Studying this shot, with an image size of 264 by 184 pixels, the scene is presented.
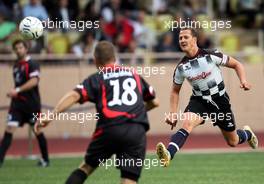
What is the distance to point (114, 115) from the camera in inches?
385

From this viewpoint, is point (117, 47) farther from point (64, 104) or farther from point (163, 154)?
point (64, 104)

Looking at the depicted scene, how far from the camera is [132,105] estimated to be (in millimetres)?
9852

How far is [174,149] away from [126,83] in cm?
285

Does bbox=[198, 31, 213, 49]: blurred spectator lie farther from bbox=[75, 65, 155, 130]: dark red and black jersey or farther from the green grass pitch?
bbox=[75, 65, 155, 130]: dark red and black jersey

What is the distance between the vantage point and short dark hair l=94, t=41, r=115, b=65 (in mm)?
9680

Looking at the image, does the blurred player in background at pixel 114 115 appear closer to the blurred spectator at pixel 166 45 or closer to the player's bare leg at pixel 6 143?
the player's bare leg at pixel 6 143

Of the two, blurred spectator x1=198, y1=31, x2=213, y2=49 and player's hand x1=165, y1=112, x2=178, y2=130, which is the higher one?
player's hand x1=165, y1=112, x2=178, y2=130

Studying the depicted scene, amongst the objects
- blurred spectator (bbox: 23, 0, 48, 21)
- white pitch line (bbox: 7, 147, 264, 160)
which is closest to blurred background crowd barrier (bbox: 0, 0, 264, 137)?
blurred spectator (bbox: 23, 0, 48, 21)

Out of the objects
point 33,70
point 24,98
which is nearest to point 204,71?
point 33,70

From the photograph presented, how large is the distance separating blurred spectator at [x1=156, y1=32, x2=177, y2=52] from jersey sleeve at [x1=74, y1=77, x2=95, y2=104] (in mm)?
12822

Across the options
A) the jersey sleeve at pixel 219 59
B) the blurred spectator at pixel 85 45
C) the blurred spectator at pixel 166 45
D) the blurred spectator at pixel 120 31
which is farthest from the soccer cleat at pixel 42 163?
the blurred spectator at pixel 166 45

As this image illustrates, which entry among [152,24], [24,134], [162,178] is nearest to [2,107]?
[24,134]

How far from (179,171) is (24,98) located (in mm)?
3434

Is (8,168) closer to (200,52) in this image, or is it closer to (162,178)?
(162,178)
